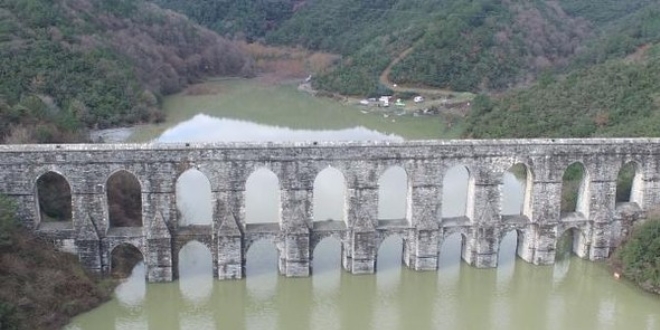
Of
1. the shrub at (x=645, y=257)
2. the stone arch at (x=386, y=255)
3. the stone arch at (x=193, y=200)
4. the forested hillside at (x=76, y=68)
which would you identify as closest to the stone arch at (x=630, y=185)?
the shrub at (x=645, y=257)

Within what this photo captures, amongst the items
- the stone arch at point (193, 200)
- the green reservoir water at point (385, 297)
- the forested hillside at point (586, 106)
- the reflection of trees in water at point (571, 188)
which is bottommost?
the green reservoir water at point (385, 297)

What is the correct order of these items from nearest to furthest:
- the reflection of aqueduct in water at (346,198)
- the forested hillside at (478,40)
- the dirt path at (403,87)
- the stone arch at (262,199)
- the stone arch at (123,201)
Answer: the reflection of aqueduct in water at (346,198), the stone arch at (123,201), the stone arch at (262,199), the dirt path at (403,87), the forested hillside at (478,40)

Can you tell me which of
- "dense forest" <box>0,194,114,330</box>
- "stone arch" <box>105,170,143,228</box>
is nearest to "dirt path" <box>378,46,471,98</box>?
"stone arch" <box>105,170,143,228</box>

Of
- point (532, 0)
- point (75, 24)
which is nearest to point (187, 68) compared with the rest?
point (75, 24)

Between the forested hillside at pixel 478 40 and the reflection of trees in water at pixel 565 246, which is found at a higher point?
the forested hillside at pixel 478 40

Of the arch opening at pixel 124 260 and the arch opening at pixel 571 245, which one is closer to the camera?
the arch opening at pixel 124 260

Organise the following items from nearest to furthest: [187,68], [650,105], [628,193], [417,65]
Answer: [628,193] < [650,105] < [417,65] < [187,68]

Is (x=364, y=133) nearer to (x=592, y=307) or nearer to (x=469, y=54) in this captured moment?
(x=469, y=54)

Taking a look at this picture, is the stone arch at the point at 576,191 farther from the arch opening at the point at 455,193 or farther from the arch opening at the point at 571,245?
the arch opening at the point at 455,193
